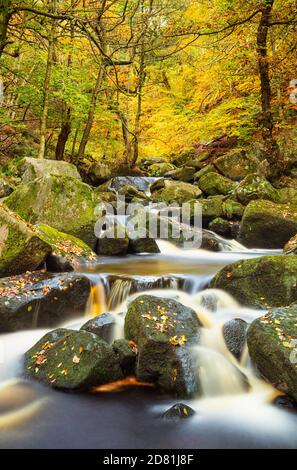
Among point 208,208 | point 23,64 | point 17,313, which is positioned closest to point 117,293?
point 17,313

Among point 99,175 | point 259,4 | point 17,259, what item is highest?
point 259,4

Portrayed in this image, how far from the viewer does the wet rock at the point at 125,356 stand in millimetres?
3781

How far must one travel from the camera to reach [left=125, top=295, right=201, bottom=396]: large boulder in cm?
362

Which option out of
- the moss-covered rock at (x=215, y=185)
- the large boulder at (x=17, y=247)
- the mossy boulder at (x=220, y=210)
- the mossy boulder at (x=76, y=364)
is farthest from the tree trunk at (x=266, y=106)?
the mossy boulder at (x=76, y=364)

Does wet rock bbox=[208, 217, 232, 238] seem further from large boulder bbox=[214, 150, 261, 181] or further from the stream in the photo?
the stream

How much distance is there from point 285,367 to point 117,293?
281 centimetres

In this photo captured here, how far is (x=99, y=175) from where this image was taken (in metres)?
15.0

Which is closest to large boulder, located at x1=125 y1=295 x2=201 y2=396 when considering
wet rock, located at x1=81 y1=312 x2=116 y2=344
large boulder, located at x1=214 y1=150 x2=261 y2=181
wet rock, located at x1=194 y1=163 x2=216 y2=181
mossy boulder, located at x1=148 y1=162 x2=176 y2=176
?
wet rock, located at x1=81 y1=312 x2=116 y2=344

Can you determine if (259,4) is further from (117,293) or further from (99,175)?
(99,175)

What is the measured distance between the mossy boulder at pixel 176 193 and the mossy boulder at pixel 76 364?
9045 mm

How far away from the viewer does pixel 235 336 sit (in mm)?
4266

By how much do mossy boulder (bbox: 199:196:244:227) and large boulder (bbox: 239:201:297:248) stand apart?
4.06ft

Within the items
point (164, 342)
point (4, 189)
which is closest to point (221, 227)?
point (4, 189)

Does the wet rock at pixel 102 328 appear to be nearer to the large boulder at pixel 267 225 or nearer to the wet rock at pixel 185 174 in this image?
the large boulder at pixel 267 225
